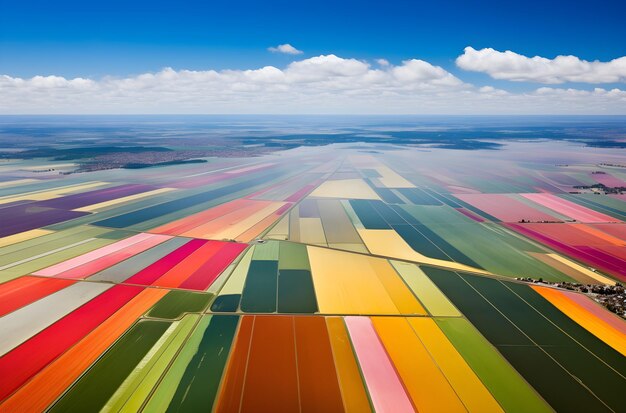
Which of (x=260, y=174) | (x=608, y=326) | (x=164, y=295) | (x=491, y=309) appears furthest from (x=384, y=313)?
(x=260, y=174)

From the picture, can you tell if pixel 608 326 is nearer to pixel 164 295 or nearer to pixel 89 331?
pixel 164 295

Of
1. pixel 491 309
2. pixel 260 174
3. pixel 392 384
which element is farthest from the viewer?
pixel 260 174

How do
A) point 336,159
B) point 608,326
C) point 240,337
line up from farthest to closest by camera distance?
1. point 336,159
2. point 608,326
3. point 240,337

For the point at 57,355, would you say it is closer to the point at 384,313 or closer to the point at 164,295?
the point at 164,295

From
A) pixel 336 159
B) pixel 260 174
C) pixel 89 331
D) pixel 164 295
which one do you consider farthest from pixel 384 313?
pixel 336 159

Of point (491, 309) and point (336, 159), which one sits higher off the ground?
point (336, 159)

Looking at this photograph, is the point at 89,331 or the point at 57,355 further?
the point at 89,331
